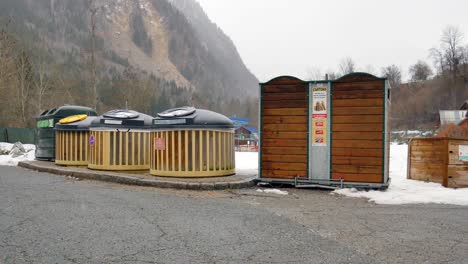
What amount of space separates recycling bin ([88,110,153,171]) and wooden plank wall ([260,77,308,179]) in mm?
3587

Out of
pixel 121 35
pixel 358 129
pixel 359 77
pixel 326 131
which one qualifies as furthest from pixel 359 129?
pixel 121 35

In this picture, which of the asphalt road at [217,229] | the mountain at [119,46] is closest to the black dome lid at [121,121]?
the asphalt road at [217,229]

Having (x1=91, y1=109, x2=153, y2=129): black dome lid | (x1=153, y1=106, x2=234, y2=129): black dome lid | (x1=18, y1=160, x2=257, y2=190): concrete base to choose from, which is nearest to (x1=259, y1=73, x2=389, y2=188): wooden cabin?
(x1=18, y1=160, x2=257, y2=190): concrete base

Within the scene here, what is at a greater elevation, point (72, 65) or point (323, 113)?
point (72, 65)

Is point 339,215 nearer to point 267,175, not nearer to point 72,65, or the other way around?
point 267,175

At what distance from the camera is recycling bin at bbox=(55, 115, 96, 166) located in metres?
13.0


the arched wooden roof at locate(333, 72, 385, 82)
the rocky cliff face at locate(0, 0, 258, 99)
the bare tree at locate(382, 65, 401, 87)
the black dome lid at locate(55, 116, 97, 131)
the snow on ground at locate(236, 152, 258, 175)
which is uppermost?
the rocky cliff face at locate(0, 0, 258, 99)

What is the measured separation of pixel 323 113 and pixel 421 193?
106 inches

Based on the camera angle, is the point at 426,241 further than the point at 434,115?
No

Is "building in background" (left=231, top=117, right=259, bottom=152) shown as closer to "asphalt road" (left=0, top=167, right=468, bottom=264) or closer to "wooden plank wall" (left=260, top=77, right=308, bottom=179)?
"wooden plank wall" (left=260, top=77, right=308, bottom=179)

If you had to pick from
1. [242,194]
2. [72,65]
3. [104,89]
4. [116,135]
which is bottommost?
[242,194]

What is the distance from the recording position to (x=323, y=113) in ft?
31.2

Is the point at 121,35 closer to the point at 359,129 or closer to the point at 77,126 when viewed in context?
the point at 77,126

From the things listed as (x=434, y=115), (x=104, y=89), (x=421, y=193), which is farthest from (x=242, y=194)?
(x=434, y=115)
